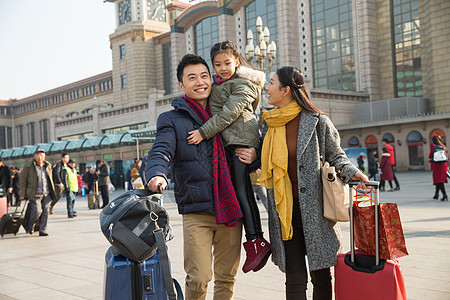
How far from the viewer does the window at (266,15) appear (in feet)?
149

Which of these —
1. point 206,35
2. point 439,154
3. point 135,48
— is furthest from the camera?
point 135,48

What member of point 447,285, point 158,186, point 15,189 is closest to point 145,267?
point 158,186

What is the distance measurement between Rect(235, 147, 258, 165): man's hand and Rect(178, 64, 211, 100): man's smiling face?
45 centimetres

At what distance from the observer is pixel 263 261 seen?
318 centimetres

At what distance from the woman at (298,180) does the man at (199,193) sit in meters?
0.30

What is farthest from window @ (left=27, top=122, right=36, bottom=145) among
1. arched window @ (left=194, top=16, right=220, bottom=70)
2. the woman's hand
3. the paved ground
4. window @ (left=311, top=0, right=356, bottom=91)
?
the woman's hand

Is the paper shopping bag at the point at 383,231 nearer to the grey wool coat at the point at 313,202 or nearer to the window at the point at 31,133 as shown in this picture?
the grey wool coat at the point at 313,202

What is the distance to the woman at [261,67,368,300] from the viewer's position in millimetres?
3113

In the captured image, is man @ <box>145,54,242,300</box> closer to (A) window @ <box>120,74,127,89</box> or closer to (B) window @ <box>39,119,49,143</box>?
(A) window @ <box>120,74,127,89</box>

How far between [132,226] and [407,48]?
142ft

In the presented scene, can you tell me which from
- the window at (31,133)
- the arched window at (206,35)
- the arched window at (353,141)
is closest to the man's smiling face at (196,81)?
the arched window at (353,141)

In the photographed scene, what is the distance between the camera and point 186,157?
3.19 m

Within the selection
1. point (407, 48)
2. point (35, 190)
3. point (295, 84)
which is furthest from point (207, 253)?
point (407, 48)

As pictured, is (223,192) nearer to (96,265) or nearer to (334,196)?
(334,196)
